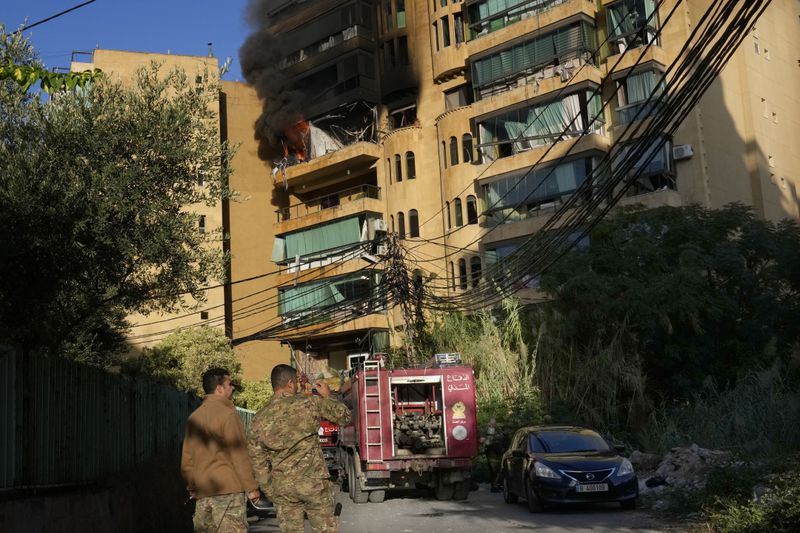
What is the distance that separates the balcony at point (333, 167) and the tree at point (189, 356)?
11473 millimetres

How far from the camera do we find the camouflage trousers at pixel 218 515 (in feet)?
25.5

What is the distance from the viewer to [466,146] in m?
46.6

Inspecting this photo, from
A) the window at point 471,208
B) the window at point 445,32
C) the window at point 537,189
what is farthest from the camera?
the window at point 445,32

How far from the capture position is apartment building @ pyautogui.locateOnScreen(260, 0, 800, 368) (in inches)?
1590

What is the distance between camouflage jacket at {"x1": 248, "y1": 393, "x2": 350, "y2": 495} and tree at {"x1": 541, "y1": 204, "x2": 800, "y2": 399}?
22505 mm

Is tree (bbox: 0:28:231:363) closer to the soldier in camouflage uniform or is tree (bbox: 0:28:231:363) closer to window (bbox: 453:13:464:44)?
the soldier in camouflage uniform

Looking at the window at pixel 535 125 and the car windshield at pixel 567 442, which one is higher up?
the window at pixel 535 125

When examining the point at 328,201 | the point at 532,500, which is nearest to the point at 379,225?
the point at 328,201

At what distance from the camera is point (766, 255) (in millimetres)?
32844

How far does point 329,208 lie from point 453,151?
29.2 ft

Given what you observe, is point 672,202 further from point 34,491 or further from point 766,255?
point 34,491

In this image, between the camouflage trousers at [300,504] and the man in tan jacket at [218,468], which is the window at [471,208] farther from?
the man in tan jacket at [218,468]

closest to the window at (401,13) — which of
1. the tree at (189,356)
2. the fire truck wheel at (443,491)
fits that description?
the tree at (189,356)

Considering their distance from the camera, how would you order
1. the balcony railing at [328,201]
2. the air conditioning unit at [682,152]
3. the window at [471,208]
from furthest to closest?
the balcony railing at [328,201] < the window at [471,208] < the air conditioning unit at [682,152]
